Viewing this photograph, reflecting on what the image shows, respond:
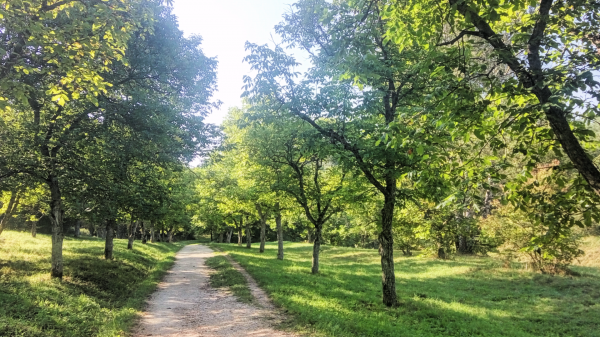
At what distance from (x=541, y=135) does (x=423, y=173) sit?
1.58 m

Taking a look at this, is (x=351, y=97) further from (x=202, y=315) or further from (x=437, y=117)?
(x=202, y=315)

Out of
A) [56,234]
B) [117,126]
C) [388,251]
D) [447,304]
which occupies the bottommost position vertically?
[447,304]

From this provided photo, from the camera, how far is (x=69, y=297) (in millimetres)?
8695

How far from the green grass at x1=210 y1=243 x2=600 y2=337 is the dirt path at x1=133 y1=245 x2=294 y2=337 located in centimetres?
80

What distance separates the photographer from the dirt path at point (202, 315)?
7312 millimetres

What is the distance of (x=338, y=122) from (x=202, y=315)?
22.8ft

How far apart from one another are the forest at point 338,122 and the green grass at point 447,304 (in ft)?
0.43

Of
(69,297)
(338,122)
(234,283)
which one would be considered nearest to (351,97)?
(338,122)

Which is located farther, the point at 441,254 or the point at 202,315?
the point at 441,254

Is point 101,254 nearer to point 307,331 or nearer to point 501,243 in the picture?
point 307,331

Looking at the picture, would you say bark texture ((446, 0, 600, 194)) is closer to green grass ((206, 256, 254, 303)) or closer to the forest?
the forest

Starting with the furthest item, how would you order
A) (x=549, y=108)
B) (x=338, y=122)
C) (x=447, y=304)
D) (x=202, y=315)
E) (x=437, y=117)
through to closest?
(x=447, y=304), (x=338, y=122), (x=202, y=315), (x=437, y=117), (x=549, y=108)

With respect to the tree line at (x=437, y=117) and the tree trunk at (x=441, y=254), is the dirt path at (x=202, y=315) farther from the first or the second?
the tree trunk at (x=441, y=254)

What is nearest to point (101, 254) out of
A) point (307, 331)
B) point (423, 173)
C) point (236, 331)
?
point (236, 331)
